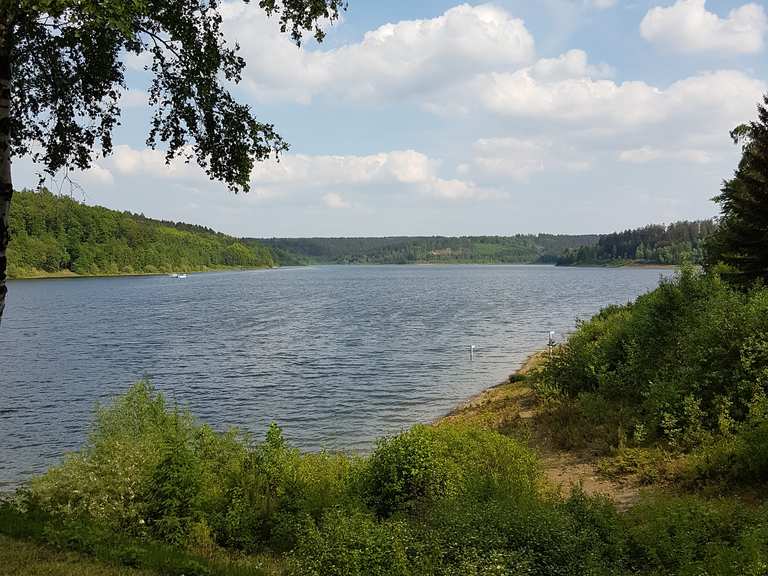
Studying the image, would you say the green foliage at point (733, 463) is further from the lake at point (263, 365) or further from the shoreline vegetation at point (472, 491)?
the lake at point (263, 365)

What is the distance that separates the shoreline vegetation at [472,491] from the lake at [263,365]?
8.70 metres

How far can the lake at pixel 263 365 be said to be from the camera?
25.9m

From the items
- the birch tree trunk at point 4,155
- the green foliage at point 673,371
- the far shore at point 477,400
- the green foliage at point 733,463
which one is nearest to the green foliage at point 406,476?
the green foliage at point 733,463

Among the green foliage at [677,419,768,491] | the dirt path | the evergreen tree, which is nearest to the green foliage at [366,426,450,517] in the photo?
the dirt path

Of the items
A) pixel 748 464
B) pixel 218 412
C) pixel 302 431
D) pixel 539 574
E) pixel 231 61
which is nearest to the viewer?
pixel 539 574

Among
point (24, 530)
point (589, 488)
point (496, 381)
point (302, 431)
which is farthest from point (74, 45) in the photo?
point (496, 381)

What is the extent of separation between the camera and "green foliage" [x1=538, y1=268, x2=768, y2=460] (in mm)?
16422

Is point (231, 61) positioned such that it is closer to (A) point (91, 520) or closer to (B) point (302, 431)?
(A) point (91, 520)

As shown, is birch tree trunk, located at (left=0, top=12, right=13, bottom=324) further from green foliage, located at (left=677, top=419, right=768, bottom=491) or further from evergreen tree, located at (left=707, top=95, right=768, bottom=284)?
evergreen tree, located at (left=707, top=95, right=768, bottom=284)

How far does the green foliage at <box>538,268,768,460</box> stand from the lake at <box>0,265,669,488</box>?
7.81 meters

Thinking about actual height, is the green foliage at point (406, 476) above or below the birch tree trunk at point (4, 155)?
→ below

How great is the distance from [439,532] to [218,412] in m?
21.5

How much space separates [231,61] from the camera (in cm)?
871

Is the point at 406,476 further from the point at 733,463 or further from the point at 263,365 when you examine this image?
the point at 263,365
